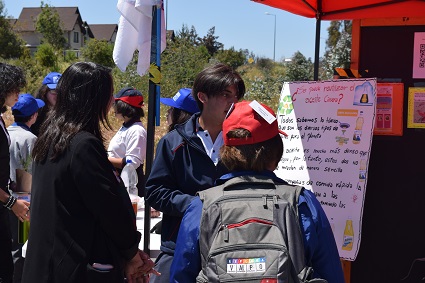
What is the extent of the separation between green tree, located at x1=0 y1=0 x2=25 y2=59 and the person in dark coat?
45582 millimetres

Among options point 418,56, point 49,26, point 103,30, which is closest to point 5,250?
point 418,56

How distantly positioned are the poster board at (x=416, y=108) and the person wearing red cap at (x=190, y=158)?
4.60ft

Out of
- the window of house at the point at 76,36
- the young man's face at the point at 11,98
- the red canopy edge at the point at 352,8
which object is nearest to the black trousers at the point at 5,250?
the young man's face at the point at 11,98

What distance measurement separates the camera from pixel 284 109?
4.01 meters

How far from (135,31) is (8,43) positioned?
148 ft

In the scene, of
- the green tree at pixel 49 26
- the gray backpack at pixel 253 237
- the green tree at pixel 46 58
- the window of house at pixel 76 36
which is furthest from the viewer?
the window of house at pixel 76 36

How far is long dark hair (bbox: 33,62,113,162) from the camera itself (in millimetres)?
2482

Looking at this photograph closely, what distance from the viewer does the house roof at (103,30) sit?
9800cm

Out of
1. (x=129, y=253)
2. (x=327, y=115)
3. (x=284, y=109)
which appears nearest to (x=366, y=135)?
(x=327, y=115)

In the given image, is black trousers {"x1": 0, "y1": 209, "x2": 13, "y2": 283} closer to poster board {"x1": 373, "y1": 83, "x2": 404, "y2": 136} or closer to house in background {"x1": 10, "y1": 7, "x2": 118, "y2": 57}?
poster board {"x1": 373, "y1": 83, "x2": 404, "y2": 136}

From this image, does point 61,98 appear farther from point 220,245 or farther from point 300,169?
point 300,169

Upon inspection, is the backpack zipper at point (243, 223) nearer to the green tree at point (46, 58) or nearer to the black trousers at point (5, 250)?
the black trousers at point (5, 250)

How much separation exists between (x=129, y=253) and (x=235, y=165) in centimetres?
82

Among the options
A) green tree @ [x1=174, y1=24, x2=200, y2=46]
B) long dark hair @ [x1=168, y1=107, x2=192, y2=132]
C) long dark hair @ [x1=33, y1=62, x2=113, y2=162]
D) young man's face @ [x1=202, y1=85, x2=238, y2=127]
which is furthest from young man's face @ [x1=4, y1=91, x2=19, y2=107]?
green tree @ [x1=174, y1=24, x2=200, y2=46]
